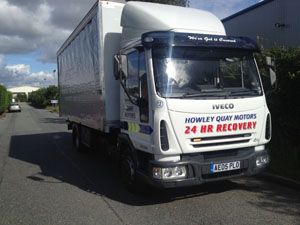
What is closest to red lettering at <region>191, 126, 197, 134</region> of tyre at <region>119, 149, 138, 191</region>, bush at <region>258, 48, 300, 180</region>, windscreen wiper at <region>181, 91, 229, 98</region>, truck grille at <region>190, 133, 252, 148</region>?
truck grille at <region>190, 133, 252, 148</region>

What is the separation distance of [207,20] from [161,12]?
3.06ft

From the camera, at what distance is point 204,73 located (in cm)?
692

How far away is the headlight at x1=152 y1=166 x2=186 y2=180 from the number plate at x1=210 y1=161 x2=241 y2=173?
0.49 metres

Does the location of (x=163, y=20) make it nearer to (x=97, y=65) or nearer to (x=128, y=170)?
(x=97, y=65)

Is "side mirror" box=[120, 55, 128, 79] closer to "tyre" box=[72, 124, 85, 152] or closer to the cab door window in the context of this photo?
the cab door window

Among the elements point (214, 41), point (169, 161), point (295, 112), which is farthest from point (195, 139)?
point (295, 112)

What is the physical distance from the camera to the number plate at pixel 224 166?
260 inches

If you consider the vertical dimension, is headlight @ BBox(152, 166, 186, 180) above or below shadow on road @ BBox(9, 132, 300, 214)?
above

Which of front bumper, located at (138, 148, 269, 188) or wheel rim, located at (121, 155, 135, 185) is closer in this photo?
front bumper, located at (138, 148, 269, 188)

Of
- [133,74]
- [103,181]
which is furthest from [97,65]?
[103,181]

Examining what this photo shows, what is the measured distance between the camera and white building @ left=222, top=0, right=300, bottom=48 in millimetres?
14031

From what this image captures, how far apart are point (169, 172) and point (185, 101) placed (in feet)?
3.59

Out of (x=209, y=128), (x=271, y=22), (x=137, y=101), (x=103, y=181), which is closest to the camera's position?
(x=209, y=128)

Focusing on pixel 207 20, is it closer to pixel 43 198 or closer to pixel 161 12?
pixel 161 12
